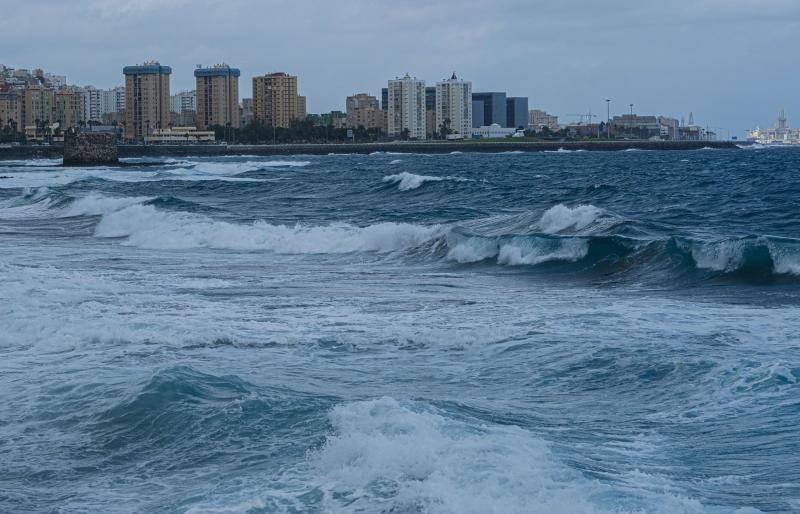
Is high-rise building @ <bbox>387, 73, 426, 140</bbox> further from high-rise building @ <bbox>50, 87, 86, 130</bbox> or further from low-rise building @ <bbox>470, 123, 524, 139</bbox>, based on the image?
high-rise building @ <bbox>50, 87, 86, 130</bbox>

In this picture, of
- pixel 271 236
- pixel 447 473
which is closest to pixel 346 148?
pixel 271 236

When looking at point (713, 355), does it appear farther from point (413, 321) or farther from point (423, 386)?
point (413, 321)

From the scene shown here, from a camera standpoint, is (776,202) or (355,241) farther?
(776,202)

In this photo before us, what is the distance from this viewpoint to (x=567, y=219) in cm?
2345

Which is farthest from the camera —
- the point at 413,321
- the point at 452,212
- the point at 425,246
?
the point at 452,212

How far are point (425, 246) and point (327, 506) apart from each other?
14848 mm

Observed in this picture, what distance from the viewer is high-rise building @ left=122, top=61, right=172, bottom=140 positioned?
178250 millimetres

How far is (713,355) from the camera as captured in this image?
9.91 meters

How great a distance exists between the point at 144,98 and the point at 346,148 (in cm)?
5905

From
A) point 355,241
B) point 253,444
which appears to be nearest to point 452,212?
point 355,241

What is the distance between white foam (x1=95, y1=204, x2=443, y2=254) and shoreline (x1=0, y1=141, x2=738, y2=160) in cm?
7747

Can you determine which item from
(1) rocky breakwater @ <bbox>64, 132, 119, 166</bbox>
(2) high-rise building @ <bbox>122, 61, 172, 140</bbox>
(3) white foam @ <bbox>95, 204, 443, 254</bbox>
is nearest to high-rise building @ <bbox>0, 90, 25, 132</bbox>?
(2) high-rise building @ <bbox>122, 61, 172, 140</bbox>

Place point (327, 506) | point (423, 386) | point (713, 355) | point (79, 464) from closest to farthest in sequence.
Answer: point (327, 506) → point (79, 464) → point (423, 386) → point (713, 355)

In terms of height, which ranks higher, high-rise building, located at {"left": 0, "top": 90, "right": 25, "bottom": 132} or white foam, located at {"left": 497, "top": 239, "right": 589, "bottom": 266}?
high-rise building, located at {"left": 0, "top": 90, "right": 25, "bottom": 132}
